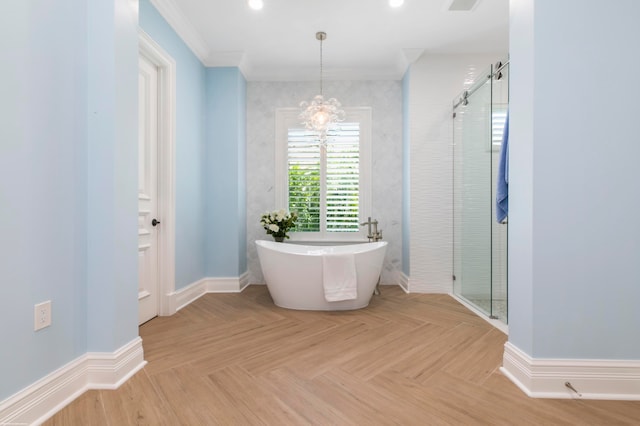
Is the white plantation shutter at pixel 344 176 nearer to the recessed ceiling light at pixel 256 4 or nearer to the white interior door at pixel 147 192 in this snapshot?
the recessed ceiling light at pixel 256 4

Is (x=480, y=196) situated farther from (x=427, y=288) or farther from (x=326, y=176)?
(x=326, y=176)

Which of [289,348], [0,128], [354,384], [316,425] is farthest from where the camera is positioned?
[289,348]

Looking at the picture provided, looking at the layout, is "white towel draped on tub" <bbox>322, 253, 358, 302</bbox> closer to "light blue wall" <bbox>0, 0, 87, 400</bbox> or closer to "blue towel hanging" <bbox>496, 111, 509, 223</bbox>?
Answer: "blue towel hanging" <bbox>496, 111, 509, 223</bbox>

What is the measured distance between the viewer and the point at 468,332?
255 centimetres

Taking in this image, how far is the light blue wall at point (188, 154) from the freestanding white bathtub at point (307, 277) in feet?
2.60

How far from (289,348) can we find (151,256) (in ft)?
4.84

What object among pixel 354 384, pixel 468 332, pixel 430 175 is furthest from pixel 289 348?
pixel 430 175

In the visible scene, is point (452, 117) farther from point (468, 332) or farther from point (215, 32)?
point (215, 32)

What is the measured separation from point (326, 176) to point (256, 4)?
2029mm

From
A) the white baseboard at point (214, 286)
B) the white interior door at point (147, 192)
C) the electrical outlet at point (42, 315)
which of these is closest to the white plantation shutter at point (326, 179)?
the white baseboard at point (214, 286)

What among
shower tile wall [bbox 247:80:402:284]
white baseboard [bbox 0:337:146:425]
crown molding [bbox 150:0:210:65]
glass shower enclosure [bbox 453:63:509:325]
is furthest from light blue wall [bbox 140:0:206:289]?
glass shower enclosure [bbox 453:63:509:325]

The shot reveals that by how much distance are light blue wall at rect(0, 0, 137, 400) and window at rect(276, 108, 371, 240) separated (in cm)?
242

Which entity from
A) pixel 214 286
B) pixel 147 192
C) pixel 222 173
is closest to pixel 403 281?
pixel 214 286

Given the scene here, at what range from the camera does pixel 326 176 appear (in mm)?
4223
